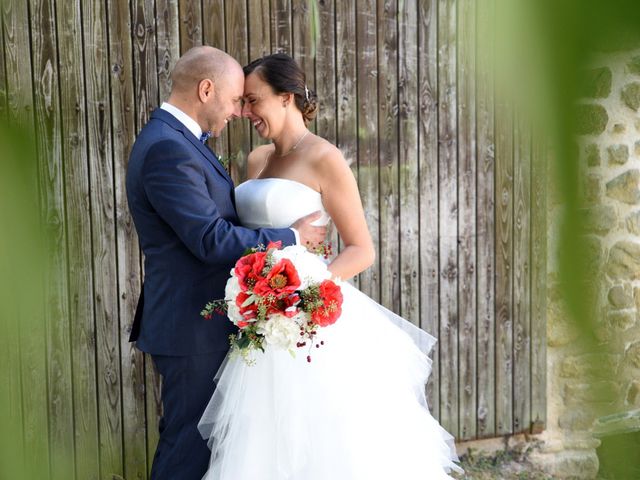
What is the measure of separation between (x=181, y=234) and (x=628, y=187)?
2.13 metres

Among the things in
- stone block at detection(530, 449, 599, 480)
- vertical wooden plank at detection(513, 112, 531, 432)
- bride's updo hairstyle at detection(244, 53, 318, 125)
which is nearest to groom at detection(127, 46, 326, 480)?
bride's updo hairstyle at detection(244, 53, 318, 125)

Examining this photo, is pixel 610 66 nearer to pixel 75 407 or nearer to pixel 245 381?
Result: pixel 245 381

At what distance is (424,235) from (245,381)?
6.17ft

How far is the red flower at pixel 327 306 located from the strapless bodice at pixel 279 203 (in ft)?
1.64

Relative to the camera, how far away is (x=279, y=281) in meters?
2.42

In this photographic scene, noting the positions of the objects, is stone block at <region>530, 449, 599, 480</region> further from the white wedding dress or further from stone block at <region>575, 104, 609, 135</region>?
stone block at <region>575, 104, 609, 135</region>

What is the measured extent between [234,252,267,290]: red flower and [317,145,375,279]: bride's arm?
52 centimetres

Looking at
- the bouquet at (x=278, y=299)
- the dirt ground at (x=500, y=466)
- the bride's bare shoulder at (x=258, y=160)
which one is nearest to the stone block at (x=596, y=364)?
the bouquet at (x=278, y=299)

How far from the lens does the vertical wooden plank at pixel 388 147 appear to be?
4.23 m

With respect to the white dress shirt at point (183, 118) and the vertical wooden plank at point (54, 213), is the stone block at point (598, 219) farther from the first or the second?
the vertical wooden plank at point (54, 213)

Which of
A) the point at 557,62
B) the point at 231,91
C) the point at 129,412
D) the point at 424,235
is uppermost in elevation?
the point at 231,91

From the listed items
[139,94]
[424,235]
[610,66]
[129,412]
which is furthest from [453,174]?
[610,66]

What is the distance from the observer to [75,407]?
376 cm

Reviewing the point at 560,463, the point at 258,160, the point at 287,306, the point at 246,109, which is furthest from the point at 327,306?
the point at 560,463
